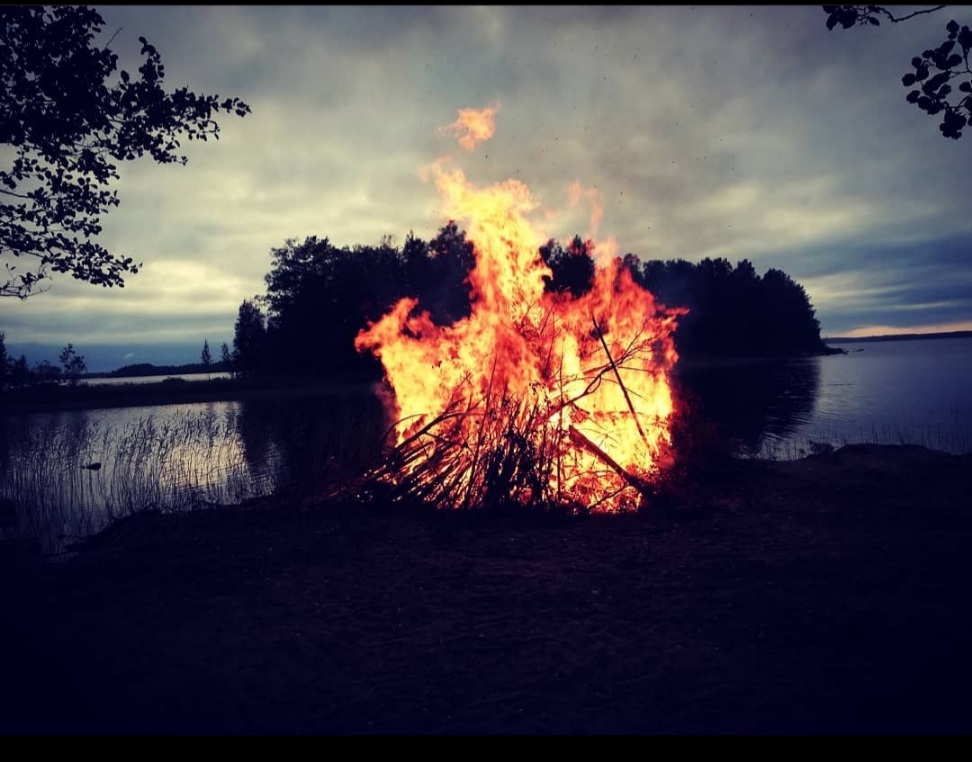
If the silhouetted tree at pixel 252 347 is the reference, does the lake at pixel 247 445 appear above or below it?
below

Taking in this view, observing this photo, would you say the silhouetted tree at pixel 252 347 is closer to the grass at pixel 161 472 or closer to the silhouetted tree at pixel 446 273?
the silhouetted tree at pixel 446 273

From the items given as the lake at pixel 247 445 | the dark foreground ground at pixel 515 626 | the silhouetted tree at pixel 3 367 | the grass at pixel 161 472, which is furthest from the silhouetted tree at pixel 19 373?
the dark foreground ground at pixel 515 626

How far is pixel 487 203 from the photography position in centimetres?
1017

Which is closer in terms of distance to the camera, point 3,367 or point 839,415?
point 839,415

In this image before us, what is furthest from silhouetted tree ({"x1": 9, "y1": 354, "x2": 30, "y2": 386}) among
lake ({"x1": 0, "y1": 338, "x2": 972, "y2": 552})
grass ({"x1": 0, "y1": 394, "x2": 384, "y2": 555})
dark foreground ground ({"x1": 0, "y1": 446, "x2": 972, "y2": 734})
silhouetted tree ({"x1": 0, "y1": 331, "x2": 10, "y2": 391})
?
dark foreground ground ({"x1": 0, "y1": 446, "x2": 972, "y2": 734})

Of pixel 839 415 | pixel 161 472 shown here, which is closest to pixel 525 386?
pixel 161 472

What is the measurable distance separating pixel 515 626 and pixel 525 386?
16.6ft

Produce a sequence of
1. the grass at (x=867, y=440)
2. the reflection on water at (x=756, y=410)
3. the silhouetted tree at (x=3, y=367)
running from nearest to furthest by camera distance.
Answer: the grass at (x=867, y=440) → the reflection on water at (x=756, y=410) → the silhouetted tree at (x=3, y=367)

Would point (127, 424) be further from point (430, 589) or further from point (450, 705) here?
point (450, 705)

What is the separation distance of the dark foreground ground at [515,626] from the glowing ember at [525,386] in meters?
0.90

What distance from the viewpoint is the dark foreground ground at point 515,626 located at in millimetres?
4000

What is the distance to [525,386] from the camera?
391 inches

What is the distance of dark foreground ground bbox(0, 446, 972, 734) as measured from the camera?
4000 millimetres

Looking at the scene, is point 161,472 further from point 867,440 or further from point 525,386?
point 867,440
